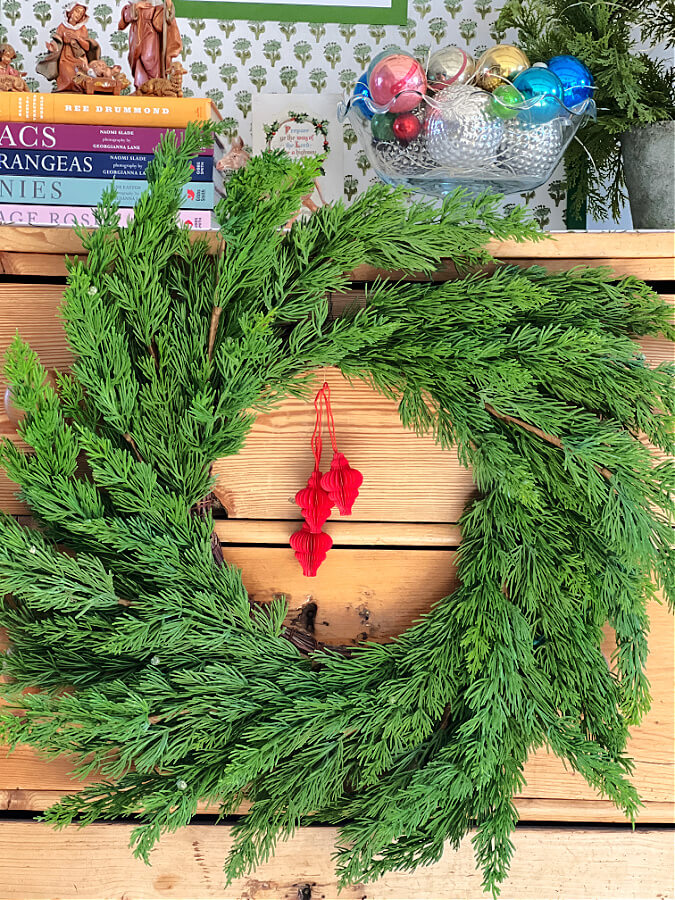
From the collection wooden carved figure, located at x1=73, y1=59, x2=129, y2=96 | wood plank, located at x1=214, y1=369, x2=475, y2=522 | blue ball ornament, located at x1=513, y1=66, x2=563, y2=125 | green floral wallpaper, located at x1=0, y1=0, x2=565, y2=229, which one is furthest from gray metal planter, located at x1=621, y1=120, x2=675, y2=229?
wooden carved figure, located at x1=73, y1=59, x2=129, y2=96

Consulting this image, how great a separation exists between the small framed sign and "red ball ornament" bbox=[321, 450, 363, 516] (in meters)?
0.72

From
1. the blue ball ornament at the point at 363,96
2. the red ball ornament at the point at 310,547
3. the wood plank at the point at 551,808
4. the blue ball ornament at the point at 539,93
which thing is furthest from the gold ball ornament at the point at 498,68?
the wood plank at the point at 551,808

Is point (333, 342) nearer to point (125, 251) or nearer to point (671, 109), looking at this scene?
point (125, 251)

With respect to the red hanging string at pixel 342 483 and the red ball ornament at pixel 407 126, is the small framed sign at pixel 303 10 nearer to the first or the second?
the red ball ornament at pixel 407 126

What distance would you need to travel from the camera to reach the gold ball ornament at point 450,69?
32.3 inches

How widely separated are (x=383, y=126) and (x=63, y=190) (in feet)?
1.24

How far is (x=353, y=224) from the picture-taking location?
762 mm

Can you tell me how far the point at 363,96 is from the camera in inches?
33.3

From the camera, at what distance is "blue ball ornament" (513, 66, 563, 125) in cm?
81

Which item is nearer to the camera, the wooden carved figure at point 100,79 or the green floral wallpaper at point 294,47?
the wooden carved figure at point 100,79

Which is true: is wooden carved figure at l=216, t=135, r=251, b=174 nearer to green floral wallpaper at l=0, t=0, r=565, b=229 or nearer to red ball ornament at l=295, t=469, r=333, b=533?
green floral wallpaper at l=0, t=0, r=565, b=229

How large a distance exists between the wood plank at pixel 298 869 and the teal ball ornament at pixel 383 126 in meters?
0.82

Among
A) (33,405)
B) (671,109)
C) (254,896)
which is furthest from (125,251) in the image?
(254,896)

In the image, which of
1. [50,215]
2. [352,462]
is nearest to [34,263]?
[50,215]
